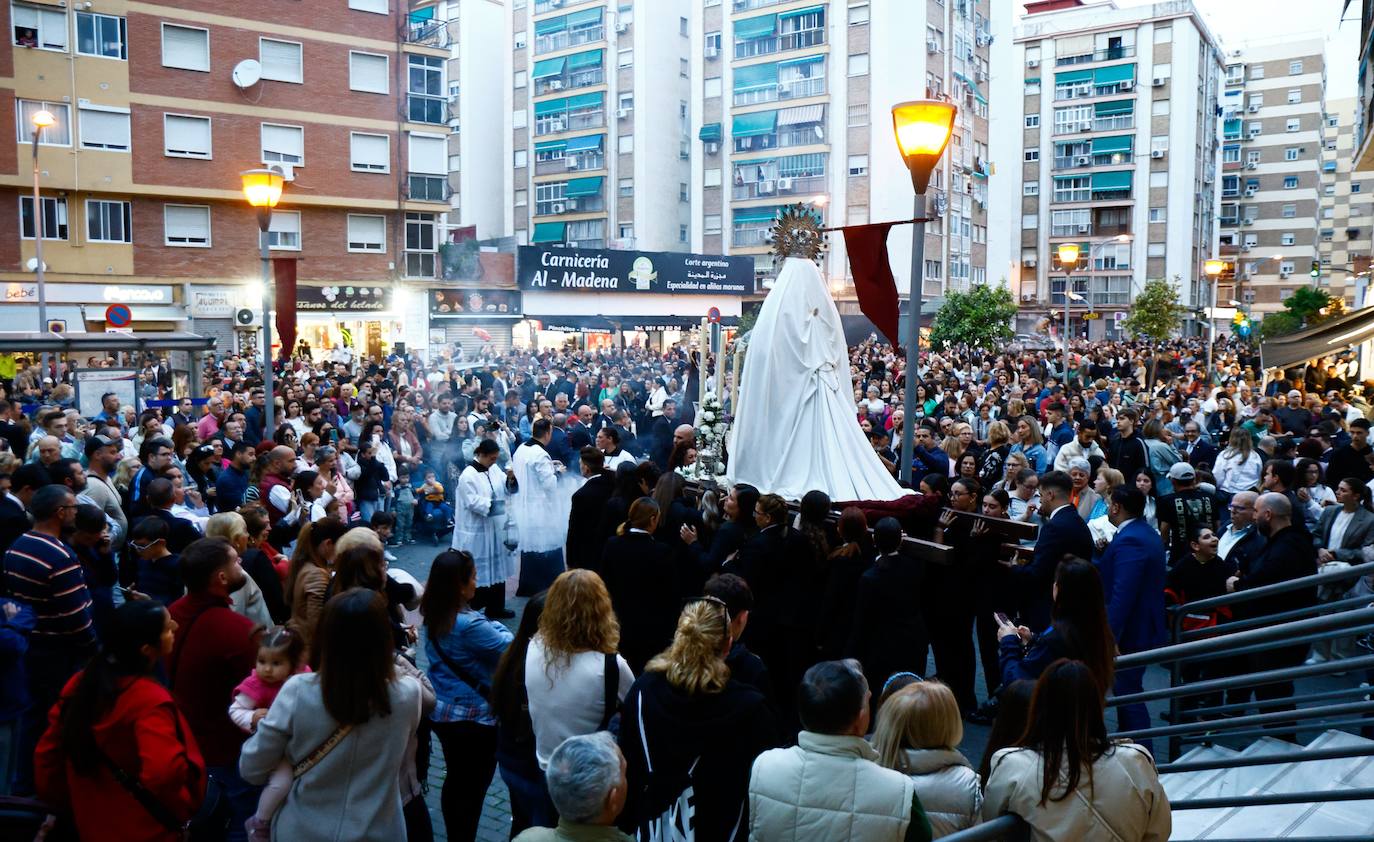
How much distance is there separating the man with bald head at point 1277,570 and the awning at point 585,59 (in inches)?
1972

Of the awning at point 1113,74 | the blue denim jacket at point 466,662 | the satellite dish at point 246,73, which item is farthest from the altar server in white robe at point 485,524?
the awning at point 1113,74

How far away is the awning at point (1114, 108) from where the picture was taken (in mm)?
62531

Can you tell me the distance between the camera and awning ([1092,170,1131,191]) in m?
62.5

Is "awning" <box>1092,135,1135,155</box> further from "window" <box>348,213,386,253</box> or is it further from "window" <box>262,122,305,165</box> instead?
"window" <box>262,122,305,165</box>

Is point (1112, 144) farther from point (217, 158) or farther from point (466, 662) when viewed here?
point (466, 662)

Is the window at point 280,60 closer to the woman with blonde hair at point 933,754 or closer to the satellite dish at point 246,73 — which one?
the satellite dish at point 246,73

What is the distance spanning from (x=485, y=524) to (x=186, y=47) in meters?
26.8

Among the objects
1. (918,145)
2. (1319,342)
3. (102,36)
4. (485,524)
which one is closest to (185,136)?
(102,36)

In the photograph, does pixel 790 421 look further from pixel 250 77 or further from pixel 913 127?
pixel 250 77

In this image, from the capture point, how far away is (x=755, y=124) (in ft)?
163

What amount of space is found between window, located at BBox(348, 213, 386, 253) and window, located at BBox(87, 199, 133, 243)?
6.38m

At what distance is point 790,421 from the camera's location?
831cm

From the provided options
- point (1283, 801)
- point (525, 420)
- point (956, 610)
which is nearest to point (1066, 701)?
point (1283, 801)

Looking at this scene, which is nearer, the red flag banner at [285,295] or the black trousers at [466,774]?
the black trousers at [466,774]
